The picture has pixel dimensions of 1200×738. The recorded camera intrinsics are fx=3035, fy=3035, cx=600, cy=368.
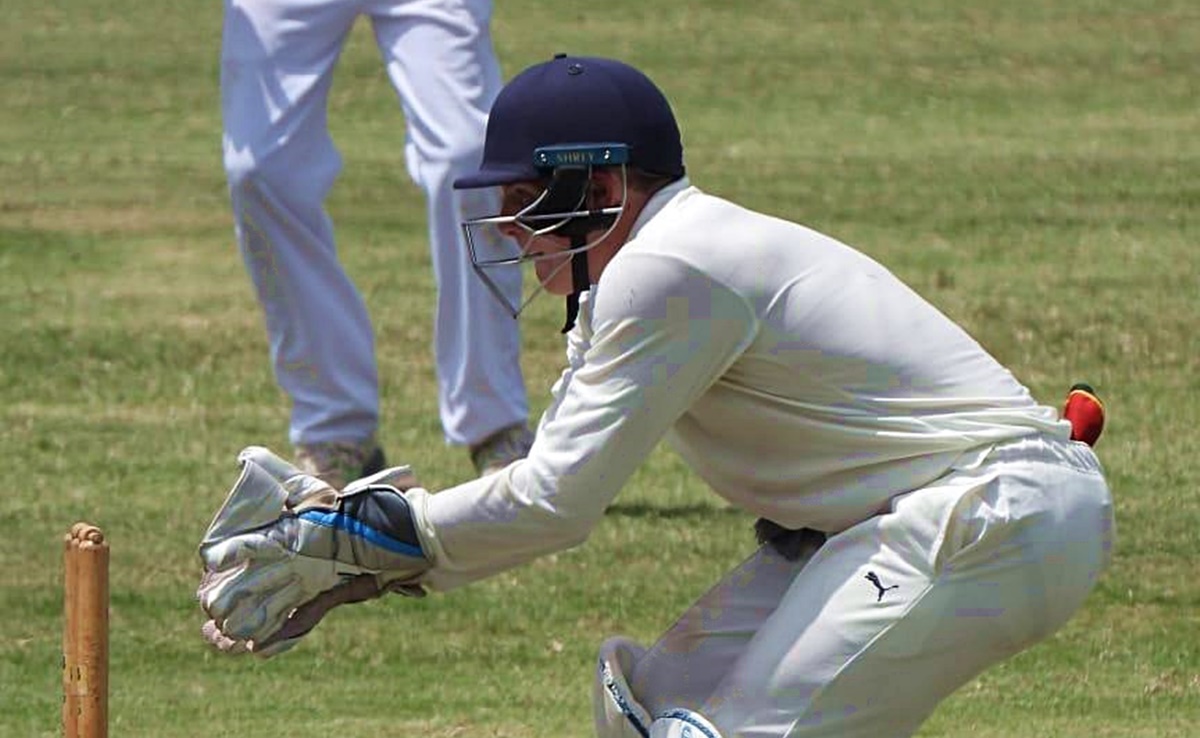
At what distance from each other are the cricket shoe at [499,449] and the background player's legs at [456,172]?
26mm

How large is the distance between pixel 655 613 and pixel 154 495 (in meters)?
1.98

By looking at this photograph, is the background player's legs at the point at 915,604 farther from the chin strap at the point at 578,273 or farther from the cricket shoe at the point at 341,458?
the cricket shoe at the point at 341,458

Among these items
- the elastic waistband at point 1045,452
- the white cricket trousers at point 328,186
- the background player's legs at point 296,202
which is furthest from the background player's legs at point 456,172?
the elastic waistband at point 1045,452

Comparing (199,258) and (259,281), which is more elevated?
(259,281)

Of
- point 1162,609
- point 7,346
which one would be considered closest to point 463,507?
point 1162,609

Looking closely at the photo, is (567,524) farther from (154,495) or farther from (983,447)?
(154,495)

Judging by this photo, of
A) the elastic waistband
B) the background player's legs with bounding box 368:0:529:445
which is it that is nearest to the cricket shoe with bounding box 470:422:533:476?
the background player's legs with bounding box 368:0:529:445

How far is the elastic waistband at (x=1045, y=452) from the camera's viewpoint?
521 cm

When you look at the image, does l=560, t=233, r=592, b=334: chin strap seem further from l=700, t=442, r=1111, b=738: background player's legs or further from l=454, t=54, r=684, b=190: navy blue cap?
l=700, t=442, r=1111, b=738: background player's legs

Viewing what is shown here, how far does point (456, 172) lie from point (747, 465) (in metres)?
3.44

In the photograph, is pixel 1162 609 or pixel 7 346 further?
pixel 7 346

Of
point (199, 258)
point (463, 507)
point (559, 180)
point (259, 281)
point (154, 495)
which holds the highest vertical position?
point (559, 180)

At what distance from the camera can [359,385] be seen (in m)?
9.09

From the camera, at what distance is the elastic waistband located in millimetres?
5215
